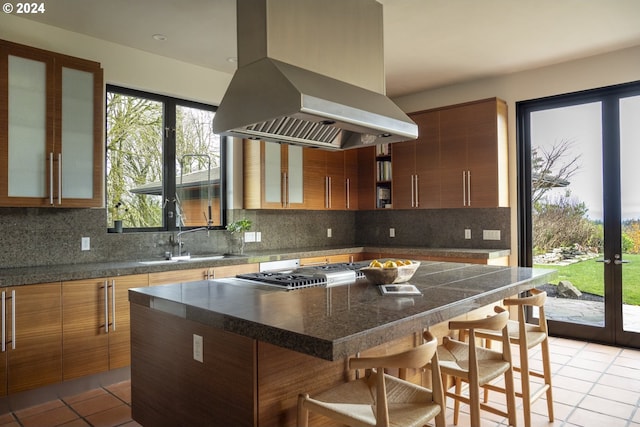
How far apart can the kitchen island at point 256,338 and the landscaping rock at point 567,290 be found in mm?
2539

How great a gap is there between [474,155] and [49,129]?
3887mm

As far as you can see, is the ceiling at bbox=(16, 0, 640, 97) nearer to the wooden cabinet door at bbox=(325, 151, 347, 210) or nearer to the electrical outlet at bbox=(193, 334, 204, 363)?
the wooden cabinet door at bbox=(325, 151, 347, 210)

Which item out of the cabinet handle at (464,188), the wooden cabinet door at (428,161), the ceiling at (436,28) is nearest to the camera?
the ceiling at (436,28)

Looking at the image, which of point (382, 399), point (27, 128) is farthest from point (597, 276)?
point (27, 128)

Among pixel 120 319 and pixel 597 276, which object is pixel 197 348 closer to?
pixel 120 319

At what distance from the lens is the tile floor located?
2.68 meters

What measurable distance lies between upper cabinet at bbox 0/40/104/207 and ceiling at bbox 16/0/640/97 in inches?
16.8

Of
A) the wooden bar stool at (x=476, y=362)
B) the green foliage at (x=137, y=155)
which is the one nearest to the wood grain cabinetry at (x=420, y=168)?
the green foliage at (x=137, y=155)

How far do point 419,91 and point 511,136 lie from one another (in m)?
1.25

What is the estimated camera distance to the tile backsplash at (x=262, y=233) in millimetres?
3338

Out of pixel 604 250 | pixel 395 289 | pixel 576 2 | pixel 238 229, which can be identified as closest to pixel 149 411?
pixel 395 289

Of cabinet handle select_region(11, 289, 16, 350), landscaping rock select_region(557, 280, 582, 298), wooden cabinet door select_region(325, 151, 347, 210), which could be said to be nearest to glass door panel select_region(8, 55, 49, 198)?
cabinet handle select_region(11, 289, 16, 350)

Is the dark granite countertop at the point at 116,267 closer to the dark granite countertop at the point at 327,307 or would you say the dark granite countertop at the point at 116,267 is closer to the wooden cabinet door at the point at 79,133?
the wooden cabinet door at the point at 79,133

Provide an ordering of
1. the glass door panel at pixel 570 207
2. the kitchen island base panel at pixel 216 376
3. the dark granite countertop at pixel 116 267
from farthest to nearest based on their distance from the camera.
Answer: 1. the glass door panel at pixel 570 207
2. the dark granite countertop at pixel 116 267
3. the kitchen island base panel at pixel 216 376
